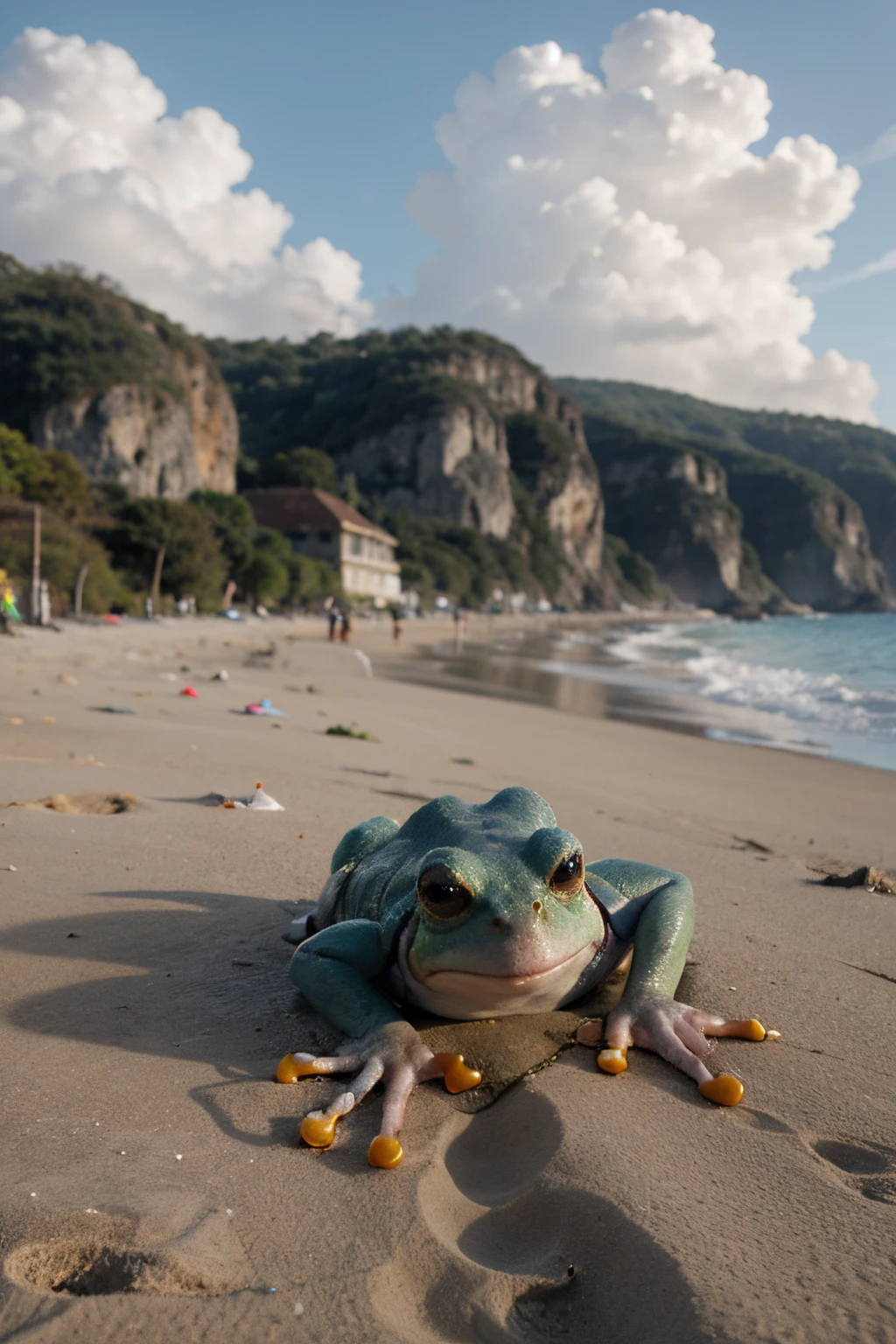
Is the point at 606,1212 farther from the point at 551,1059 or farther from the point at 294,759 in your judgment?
the point at 294,759

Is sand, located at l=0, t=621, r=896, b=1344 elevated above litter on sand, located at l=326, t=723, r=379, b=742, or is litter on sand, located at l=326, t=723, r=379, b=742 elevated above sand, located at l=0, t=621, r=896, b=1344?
sand, located at l=0, t=621, r=896, b=1344

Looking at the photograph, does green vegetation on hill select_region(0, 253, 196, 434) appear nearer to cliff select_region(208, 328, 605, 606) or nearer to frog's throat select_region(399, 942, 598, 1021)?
cliff select_region(208, 328, 605, 606)

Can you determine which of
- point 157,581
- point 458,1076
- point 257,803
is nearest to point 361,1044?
point 458,1076

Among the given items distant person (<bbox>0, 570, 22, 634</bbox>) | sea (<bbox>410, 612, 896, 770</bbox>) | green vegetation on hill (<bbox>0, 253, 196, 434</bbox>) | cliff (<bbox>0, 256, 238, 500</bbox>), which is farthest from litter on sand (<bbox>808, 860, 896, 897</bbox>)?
green vegetation on hill (<bbox>0, 253, 196, 434</bbox>)

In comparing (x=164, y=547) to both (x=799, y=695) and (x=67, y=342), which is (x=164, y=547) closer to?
(x=799, y=695)

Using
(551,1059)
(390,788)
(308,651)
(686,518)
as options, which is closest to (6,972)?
(551,1059)

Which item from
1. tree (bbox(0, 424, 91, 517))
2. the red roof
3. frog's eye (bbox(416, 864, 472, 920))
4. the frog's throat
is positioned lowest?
the frog's throat

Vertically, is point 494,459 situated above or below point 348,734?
above
